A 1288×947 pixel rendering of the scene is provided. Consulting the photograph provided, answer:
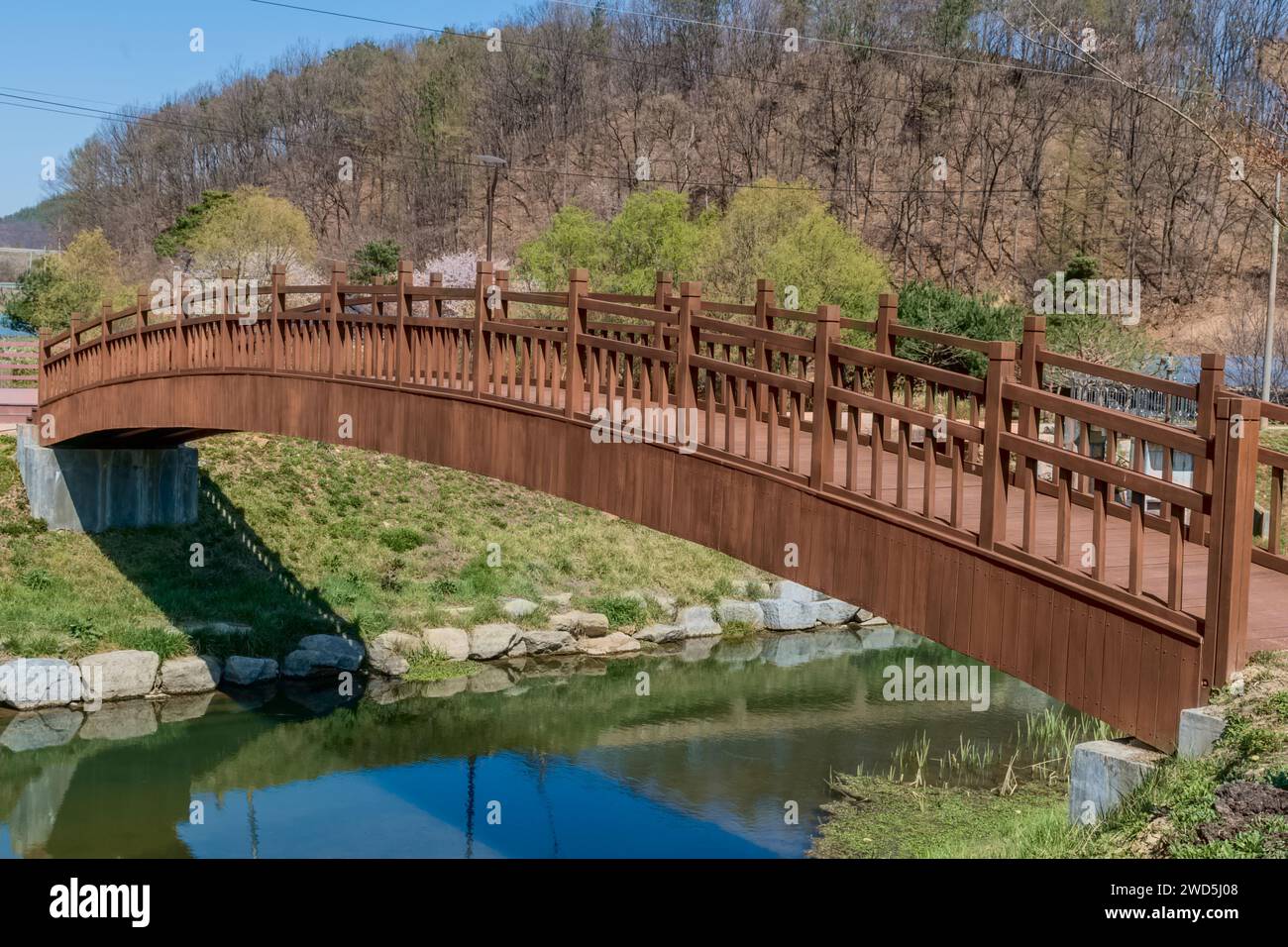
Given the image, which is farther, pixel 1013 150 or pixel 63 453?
pixel 1013 150

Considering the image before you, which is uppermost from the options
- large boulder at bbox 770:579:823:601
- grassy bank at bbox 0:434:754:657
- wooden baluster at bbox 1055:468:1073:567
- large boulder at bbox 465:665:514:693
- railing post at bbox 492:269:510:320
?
railing post at bbox 492:269:510:320

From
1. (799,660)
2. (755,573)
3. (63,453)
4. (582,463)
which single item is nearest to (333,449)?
(63,453)

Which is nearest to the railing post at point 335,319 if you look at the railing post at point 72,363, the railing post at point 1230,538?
the railing post at point 72,363

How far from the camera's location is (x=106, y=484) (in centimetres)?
2000

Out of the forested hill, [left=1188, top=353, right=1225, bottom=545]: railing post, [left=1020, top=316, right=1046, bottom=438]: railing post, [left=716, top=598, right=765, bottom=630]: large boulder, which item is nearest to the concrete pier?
[left=1188, top=353, right=1225, bottom=545]: railing post

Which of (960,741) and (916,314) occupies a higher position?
(916,314)

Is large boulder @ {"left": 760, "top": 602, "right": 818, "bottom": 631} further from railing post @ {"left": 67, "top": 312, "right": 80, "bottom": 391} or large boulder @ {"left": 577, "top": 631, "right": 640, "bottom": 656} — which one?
railing post @ {"left": 67, "top": 312, "right": 80, "bottom": 391}

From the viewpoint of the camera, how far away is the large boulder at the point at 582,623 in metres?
20.3

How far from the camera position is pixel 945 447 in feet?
35.5

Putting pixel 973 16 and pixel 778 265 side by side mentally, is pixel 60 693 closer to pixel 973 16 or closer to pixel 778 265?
pixel 778 265

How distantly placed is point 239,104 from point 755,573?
58741 mm

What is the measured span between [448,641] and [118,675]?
14.8ft

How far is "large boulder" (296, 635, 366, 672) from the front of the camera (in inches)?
714

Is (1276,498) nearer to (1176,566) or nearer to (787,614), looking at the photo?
(1176,566)
